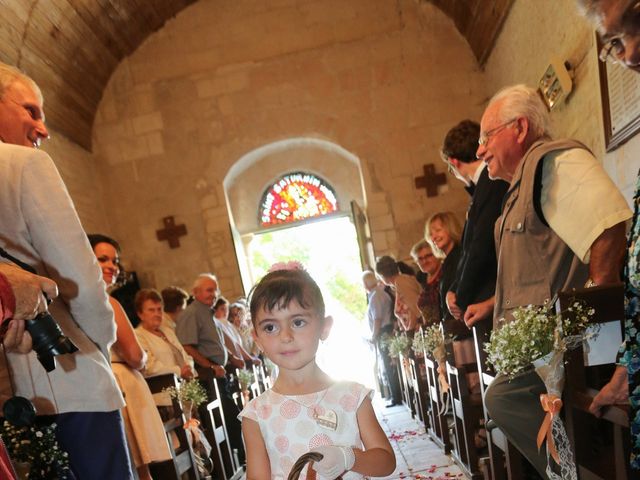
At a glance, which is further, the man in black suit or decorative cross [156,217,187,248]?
decorative cross [156,217,187,248]

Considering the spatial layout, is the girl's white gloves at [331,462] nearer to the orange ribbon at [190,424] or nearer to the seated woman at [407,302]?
the orange ribbon at [190,424]

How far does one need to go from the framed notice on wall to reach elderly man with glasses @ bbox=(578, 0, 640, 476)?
2.51 m

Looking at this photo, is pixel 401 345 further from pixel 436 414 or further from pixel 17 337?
pixel 17 337

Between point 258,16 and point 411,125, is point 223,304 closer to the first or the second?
point 411,125

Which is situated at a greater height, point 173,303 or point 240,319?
point 173,303

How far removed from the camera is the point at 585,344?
1863mm

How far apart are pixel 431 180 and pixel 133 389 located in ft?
19.9

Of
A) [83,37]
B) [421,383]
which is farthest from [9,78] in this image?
[83,37]

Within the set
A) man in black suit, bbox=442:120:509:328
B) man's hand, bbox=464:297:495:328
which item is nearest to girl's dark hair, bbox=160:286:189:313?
man in black suit, bbox=442:120:509:328

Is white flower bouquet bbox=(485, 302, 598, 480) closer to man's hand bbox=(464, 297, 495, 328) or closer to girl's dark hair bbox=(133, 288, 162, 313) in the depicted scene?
man's hand bbox=(464, 297, 495, 328)

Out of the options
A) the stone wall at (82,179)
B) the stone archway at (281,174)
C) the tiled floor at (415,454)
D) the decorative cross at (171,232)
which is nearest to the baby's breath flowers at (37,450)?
the tiled floor at (415,454)

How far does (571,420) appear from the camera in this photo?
1800mm

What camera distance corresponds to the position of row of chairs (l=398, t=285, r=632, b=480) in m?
1.71

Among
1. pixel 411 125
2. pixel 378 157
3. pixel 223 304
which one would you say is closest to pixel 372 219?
pixel 378 157
